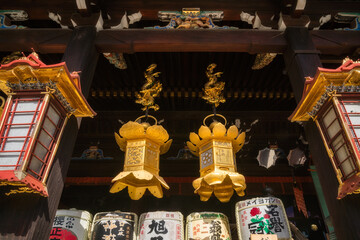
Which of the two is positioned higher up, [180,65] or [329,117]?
[180,65]

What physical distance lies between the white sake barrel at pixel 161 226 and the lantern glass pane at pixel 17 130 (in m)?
1.69

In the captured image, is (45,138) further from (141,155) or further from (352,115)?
(352,115)

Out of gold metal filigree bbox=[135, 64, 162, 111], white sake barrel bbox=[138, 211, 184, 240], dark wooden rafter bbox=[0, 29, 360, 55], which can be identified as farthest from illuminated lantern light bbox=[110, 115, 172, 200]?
dark wooden rafter bbox=[0, 29, 360, 55]

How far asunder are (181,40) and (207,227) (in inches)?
99.7

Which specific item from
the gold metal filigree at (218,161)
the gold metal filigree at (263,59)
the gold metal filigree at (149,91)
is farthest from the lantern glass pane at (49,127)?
the gold metal filigree at (263,59)

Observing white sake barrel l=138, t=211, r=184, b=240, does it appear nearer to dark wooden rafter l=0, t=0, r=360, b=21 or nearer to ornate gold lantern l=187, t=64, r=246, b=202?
ornate gold lantern l=187, t=64, r=246, b=202

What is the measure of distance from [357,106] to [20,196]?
10.4ft

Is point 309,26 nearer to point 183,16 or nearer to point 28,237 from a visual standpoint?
point 183,16

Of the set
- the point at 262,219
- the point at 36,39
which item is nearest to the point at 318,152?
the point at 262,219

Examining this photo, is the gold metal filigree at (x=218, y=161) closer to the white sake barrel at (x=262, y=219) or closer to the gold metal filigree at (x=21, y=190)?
the white sake barrel at (x=262, y=219)

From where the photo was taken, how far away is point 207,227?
3.30 meters

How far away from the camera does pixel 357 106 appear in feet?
8.43

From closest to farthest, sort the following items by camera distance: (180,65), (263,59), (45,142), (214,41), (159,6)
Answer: (45,142), (214,41), (159,6), (263,59), (180,65)

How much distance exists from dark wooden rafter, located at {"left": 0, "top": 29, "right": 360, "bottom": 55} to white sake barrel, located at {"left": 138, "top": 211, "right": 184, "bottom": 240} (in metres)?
2.29
